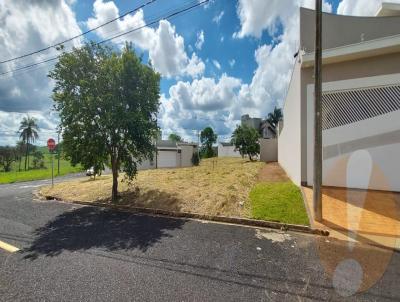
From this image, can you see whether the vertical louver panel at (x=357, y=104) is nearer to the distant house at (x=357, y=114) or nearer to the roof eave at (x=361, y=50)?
the distant house at (x=357, y=114)

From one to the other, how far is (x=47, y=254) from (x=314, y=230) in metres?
5.40

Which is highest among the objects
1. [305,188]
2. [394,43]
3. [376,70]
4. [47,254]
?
[394,43]

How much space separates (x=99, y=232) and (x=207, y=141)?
48.9m

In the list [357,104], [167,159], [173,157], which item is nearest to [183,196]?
[357,104]

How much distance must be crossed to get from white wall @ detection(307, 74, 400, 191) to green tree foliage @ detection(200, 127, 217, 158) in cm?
4531

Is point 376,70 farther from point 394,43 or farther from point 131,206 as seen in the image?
point 131,206

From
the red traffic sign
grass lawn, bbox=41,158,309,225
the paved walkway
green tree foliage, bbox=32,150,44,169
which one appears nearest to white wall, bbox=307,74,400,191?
the paved walkway

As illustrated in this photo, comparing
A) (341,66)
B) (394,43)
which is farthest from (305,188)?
(394,43)

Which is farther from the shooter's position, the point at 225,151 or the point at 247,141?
the point at 225,151

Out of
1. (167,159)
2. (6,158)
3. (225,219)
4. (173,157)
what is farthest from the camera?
(6,158)

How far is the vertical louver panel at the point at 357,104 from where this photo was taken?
833 centimetres

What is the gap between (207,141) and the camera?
55125 millimetres

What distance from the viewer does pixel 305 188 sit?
9031 mm

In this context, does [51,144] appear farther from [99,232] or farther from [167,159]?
→ [167,159]
